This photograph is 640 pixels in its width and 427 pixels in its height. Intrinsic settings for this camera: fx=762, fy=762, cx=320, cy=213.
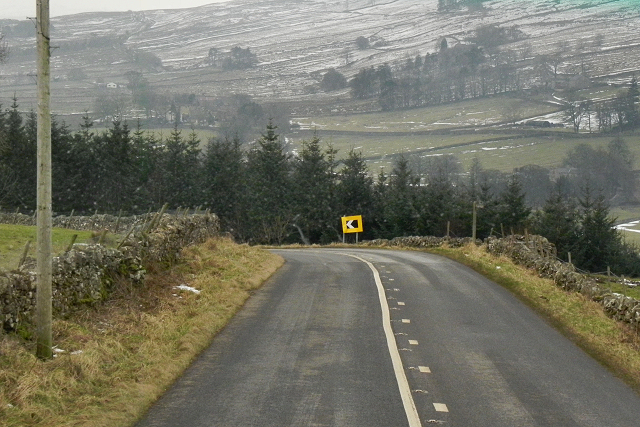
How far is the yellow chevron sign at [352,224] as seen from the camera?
6042 centimetres

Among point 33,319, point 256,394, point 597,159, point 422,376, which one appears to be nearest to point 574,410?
point 422,376

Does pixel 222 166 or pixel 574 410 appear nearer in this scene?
pixel 574 410

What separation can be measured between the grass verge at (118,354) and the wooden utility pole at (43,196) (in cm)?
37

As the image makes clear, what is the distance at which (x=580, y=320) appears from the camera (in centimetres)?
1669

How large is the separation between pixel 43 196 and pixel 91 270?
4065 mm

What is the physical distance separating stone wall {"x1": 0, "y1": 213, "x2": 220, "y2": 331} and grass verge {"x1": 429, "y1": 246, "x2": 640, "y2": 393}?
9296 millimetres

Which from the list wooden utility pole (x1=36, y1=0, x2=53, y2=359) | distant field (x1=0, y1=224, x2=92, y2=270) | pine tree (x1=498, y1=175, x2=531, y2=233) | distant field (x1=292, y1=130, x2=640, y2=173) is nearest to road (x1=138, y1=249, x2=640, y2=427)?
wooden utility pole (x1=36, y1=0, x2=53, y2=359)

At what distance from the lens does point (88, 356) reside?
11.1m

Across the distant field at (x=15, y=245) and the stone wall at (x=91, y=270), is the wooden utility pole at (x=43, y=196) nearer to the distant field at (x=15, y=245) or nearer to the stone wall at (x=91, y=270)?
the stone wall at (x=91, y=270)

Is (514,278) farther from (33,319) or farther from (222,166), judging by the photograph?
(222,166)

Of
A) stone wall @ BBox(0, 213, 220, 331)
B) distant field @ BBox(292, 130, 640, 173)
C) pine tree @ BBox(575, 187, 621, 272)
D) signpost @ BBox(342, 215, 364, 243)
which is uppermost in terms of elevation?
distant field @ BBox(292, 130, 640, 173)

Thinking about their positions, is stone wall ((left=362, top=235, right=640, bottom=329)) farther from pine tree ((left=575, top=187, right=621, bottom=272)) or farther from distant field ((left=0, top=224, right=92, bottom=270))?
pine tree ((left=575, top=187, right=621, bottom=272))

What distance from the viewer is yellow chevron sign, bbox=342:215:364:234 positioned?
60.4 meters

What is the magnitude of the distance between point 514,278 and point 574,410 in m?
13.4
